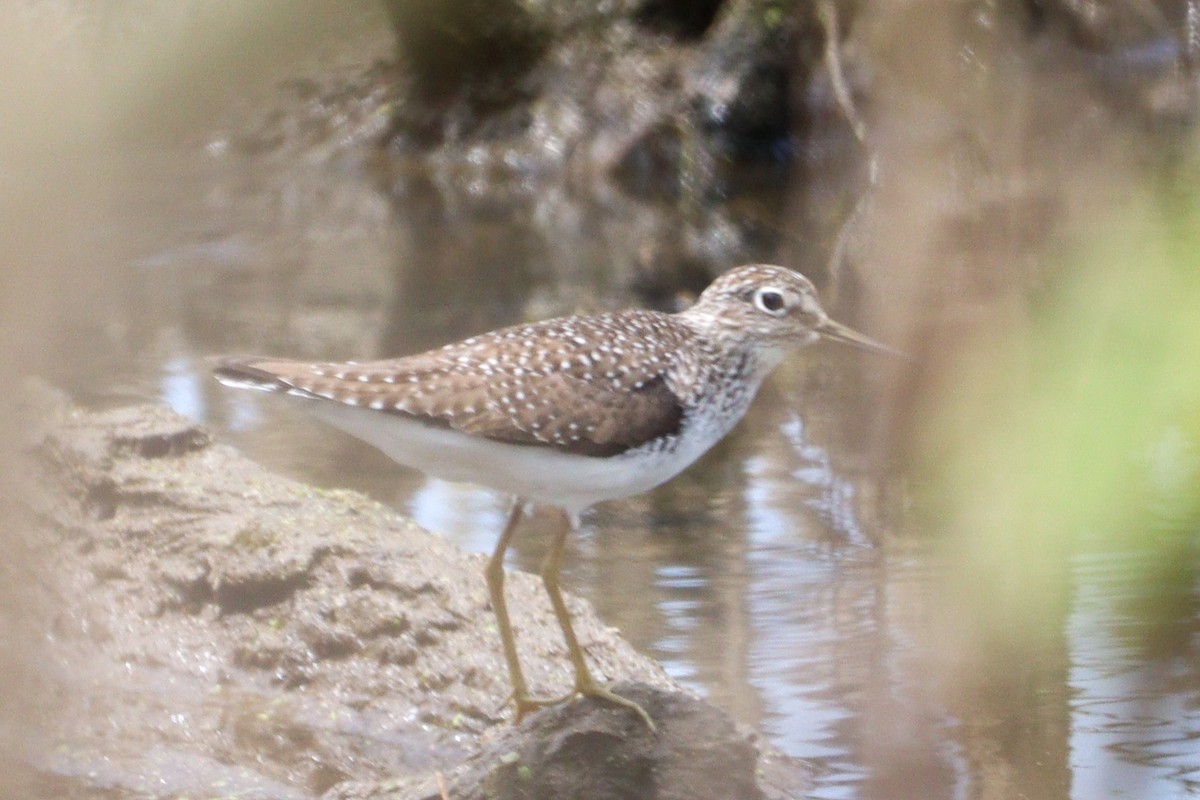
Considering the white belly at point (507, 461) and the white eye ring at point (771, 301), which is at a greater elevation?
the white eye ring at point (771, 301)

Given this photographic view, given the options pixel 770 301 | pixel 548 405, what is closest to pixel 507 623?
pixel 548 405

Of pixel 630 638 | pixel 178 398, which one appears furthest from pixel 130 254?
pixel 630 638

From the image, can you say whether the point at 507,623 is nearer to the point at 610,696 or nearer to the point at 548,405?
the point at 610,696

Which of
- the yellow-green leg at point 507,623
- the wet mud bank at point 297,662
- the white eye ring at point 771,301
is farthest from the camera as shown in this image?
the white eye ring at point 771,301

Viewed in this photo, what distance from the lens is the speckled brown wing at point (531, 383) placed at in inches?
167

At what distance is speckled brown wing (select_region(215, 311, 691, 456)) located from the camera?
4230mm

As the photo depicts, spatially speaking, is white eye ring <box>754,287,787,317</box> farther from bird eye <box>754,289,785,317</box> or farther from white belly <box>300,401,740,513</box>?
white belly <box>300,401,740,513</box>

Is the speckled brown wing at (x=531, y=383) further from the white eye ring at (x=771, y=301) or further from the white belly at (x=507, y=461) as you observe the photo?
the white eye ring at (x=771, y=301)

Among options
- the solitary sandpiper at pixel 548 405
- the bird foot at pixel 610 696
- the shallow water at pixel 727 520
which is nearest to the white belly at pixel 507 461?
the solitary sandpiper at pixel 548 405

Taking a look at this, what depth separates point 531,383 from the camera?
4504 mm

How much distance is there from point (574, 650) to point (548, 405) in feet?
2.38

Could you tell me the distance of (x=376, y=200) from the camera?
17219mm

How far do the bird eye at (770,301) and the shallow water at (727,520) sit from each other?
403 mm

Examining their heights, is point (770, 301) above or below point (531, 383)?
above
